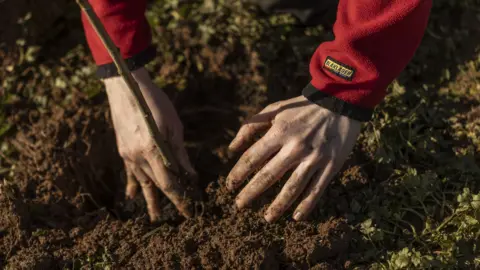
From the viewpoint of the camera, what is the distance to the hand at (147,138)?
2230mm

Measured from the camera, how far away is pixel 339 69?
2031 millimetres

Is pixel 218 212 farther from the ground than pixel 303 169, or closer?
closer

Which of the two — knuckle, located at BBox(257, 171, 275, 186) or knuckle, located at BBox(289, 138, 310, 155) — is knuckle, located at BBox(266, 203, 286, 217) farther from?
knuckle, located at BBox(289, 138, 310, 155)

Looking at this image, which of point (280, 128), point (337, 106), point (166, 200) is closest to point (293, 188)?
point (280, 128)

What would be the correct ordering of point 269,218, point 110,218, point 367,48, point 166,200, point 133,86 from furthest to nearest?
point 166,200
point 110,218
point 269,218
point 367,48
point 133,86

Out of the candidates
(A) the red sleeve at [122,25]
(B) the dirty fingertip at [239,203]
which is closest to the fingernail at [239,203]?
(B) the dirty fingertip at [239,203]

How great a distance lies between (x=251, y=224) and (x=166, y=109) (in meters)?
0.60

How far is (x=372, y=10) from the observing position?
198 cm

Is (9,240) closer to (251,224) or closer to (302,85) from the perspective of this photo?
(251,224)

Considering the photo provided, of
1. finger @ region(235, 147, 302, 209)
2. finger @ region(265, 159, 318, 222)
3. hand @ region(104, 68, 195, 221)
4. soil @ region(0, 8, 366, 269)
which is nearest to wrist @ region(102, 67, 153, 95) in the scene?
hand @ region(104, 68, 195, 221)

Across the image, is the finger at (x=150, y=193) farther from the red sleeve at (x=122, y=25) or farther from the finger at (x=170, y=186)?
the red sleeve at (x=122, y=25)

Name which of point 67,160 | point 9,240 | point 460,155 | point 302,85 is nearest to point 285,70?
point 302,85

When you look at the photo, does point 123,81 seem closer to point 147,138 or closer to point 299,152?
point 147,138

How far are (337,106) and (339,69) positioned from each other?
14cm
